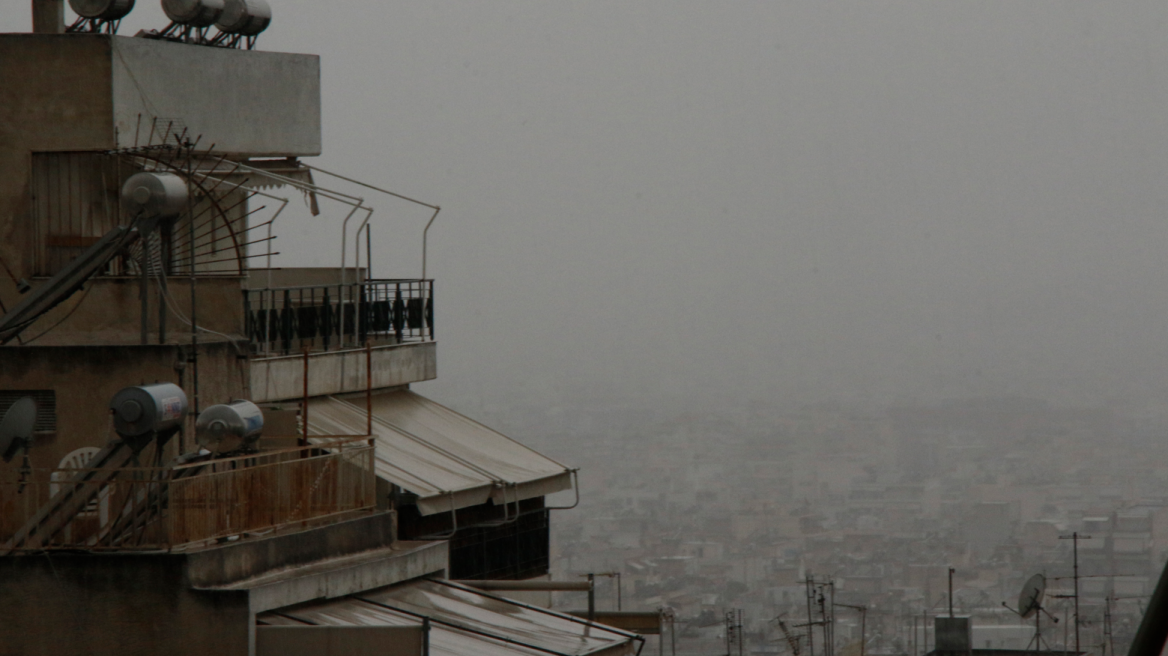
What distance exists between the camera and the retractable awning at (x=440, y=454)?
1727 cm

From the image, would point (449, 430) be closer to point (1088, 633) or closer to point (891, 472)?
point (1088, 633)

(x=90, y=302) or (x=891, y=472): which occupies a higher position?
(x=90, y=302)

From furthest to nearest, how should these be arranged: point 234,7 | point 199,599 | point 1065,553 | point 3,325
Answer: point 1065,553, point 234,7, point 3,325, point 199,599

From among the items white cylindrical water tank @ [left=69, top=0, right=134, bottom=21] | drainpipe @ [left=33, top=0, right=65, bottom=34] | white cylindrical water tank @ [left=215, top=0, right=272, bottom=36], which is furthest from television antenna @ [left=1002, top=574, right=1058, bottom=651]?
drainpipe @ [left=33, top=0, right=65, bottom=34]

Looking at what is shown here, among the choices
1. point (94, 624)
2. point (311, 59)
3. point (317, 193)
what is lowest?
point (94, 624)

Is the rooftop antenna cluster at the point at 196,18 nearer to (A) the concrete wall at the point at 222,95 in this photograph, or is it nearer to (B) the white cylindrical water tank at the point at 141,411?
(A) the concrete wall at the point at 222,95

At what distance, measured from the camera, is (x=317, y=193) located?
65.8 feet

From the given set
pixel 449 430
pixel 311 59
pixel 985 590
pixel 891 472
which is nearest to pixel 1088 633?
pixel 985 590

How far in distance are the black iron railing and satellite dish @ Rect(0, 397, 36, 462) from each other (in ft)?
21.8

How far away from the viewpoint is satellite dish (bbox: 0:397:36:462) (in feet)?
38.3

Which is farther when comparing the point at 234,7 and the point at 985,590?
the point at 985,590

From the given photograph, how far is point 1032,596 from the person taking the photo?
19.8 m

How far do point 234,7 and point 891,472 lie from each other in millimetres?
34987

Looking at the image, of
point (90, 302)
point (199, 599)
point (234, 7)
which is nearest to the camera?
point (199, 599)
